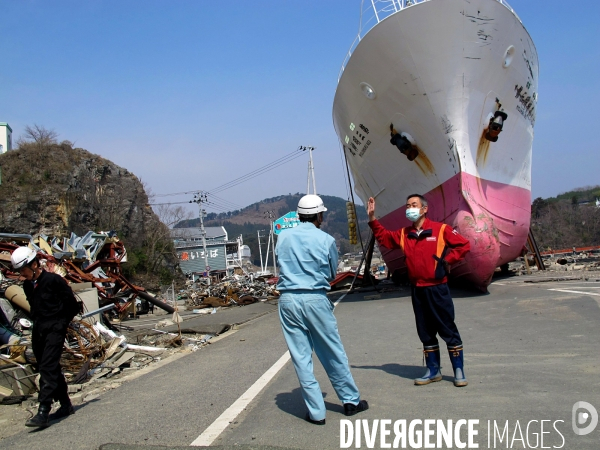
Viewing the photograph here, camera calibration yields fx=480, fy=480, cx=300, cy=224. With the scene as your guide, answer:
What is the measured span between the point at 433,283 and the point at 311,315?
1.30 m

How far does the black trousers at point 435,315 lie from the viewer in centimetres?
402

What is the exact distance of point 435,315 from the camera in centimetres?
402

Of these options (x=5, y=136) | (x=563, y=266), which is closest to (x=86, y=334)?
(x=563, y=266)

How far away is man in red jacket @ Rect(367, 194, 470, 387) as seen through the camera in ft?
13.2

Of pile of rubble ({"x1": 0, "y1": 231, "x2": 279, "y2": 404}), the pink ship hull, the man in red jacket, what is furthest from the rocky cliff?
the man in red jacket

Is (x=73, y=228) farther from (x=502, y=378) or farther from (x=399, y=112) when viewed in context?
(x=502, y=378)

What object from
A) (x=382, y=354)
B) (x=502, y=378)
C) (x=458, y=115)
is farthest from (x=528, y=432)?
(x=458, y=115)

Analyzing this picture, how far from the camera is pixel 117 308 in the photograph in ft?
50.3

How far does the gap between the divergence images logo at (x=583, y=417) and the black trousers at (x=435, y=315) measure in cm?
98

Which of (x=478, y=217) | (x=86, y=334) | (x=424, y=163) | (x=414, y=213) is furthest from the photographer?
(x=424, y=163)

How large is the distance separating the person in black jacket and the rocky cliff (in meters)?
28.6

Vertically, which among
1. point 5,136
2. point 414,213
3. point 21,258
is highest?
point 5,136

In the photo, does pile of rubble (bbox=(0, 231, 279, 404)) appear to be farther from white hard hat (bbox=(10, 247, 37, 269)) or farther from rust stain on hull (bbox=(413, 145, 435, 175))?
rust stain on hull (bbox=(413, 145, 435, 175))

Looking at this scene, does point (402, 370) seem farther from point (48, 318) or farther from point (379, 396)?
point (48, 318)
